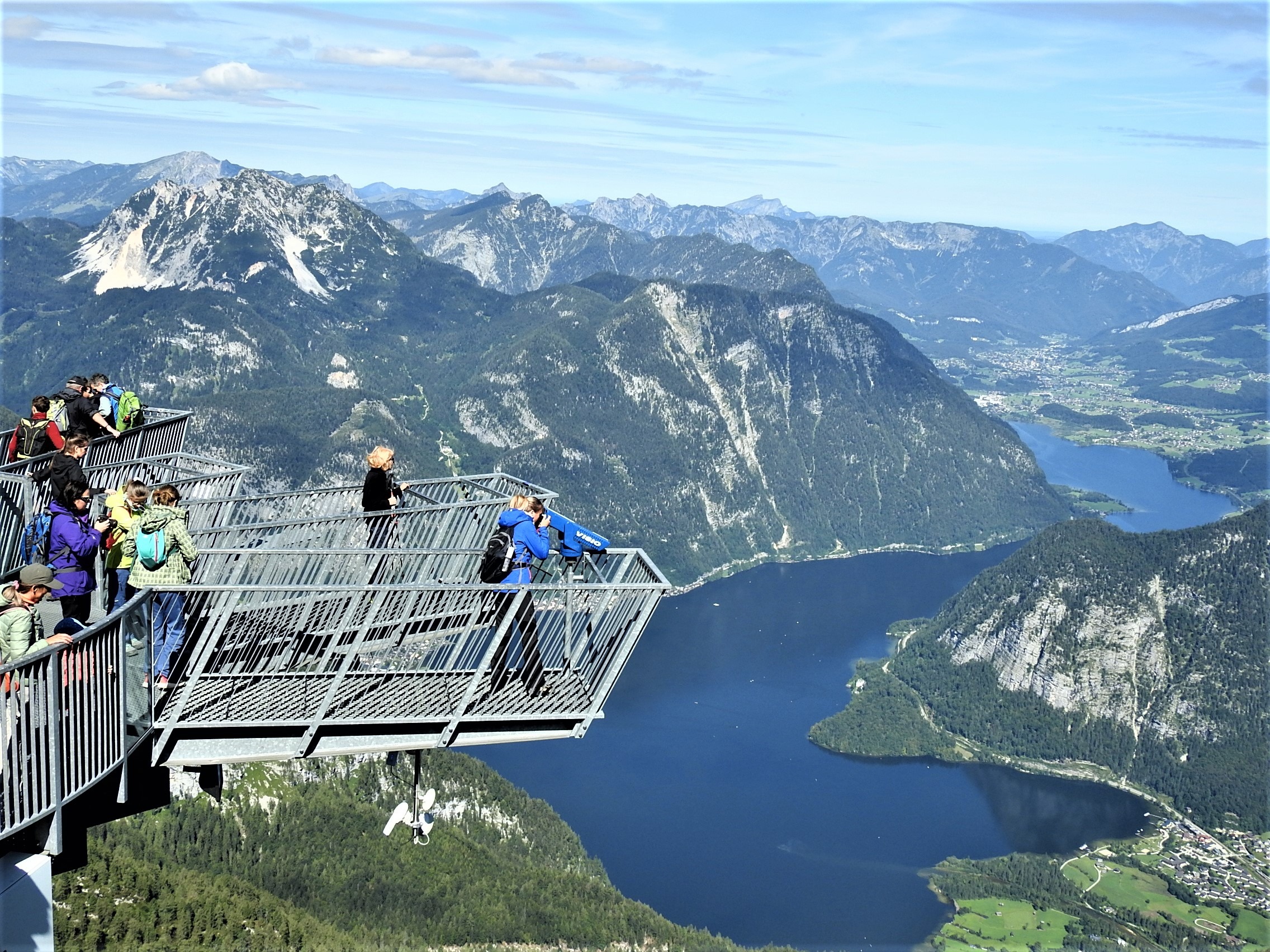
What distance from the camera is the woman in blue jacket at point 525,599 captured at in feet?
64.7

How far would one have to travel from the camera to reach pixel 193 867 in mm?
130875

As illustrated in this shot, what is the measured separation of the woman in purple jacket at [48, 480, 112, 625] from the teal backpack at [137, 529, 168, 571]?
203 centimetres

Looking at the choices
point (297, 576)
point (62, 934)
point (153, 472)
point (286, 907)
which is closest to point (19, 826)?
point (297, 576)

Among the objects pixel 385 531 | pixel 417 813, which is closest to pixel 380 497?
pixel 385 531

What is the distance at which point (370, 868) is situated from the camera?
5728 inches

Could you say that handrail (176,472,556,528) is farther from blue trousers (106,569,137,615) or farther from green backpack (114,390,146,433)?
green backpack (114,390,146,433)

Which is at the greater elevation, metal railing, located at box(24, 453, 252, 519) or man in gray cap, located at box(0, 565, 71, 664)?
man in gray cap, located at box(0, 565, 71, 664)

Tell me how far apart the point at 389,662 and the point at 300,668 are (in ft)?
4.46

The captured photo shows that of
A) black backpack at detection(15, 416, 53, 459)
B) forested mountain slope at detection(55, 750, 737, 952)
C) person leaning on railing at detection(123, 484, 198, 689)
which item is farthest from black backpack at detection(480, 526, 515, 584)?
forested mountain slope at detection(55, 750, 737, 952)

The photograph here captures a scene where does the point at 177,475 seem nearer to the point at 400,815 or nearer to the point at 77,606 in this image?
the point at 77,606

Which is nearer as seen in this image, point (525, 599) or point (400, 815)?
point (400, 815)

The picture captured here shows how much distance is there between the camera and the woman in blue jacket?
19734mm

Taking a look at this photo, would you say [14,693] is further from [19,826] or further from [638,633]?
[638,633]

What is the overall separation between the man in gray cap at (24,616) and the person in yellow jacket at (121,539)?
120 cm
